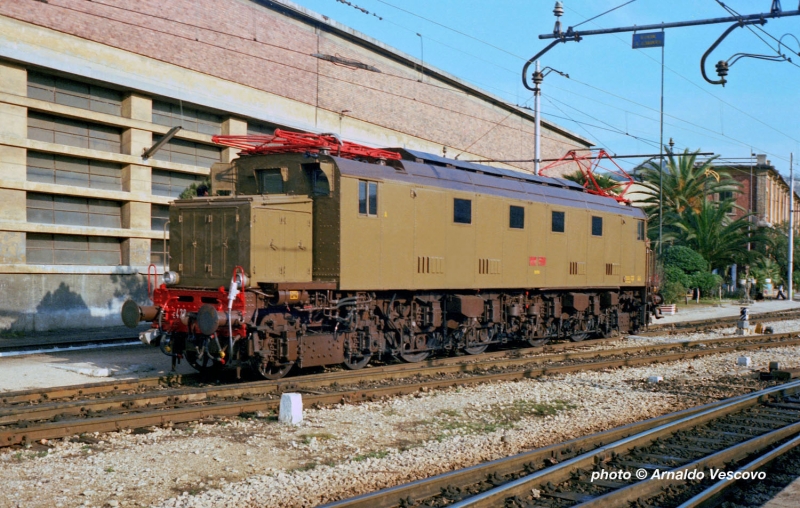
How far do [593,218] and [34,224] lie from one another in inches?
597

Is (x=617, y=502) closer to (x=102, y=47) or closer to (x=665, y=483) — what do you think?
(x=665, y=483)

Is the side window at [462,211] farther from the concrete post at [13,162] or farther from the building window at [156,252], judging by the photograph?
the building window at [156,252]

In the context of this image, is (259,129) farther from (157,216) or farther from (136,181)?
(136,181)

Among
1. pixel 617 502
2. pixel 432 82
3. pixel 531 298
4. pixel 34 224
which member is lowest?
pixel 617 502

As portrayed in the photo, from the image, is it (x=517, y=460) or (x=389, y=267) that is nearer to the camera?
(x=517, y=460)

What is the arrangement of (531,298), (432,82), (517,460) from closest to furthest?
(517,460) < (531,298) < (432,82)

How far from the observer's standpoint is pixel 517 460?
7.24 meters

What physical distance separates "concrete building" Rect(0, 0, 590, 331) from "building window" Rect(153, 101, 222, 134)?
4cm

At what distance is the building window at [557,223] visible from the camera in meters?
17.8

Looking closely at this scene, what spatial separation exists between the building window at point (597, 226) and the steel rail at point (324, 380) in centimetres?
316

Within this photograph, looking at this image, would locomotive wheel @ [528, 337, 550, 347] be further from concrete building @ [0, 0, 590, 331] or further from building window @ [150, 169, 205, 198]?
building window @ [150, 169, 205, 198]

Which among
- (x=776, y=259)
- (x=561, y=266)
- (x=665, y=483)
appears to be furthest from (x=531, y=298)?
(x=776, y=259)

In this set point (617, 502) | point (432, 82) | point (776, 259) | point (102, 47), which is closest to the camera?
point (617, 502)

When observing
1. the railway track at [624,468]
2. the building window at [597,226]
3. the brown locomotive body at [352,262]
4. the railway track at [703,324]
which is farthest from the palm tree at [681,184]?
the railway track at [624,468]
